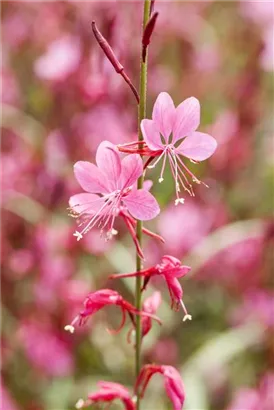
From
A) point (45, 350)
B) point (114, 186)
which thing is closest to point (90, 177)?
point (114, 186)

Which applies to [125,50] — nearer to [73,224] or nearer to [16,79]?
[73,224]

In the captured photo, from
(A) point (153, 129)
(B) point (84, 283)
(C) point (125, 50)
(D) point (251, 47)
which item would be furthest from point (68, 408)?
(D) point (251, 47)

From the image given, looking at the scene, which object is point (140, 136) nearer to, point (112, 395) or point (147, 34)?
point (147, 34)

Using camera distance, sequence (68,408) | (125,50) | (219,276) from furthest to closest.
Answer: (219,276), (125,50), (68,408)

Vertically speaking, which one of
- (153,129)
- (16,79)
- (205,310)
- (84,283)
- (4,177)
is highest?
(16,79)

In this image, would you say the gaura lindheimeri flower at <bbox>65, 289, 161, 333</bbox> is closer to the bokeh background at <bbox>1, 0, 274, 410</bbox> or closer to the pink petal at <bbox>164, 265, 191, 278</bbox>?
the pink petal at <bbox>164, 265, 191, 278</bbox>

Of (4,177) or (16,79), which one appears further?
(16,79)

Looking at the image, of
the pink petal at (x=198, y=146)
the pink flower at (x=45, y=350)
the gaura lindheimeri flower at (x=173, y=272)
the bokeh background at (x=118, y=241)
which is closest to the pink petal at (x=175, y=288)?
the gaura lindheimeri flower at (x=173, y=272)

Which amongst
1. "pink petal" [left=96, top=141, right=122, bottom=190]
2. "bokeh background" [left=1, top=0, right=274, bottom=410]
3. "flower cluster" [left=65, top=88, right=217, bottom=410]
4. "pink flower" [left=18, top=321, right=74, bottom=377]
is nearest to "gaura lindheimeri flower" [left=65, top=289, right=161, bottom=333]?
"flower cluster" [left=65, top=88, right=217, bottom=410]
